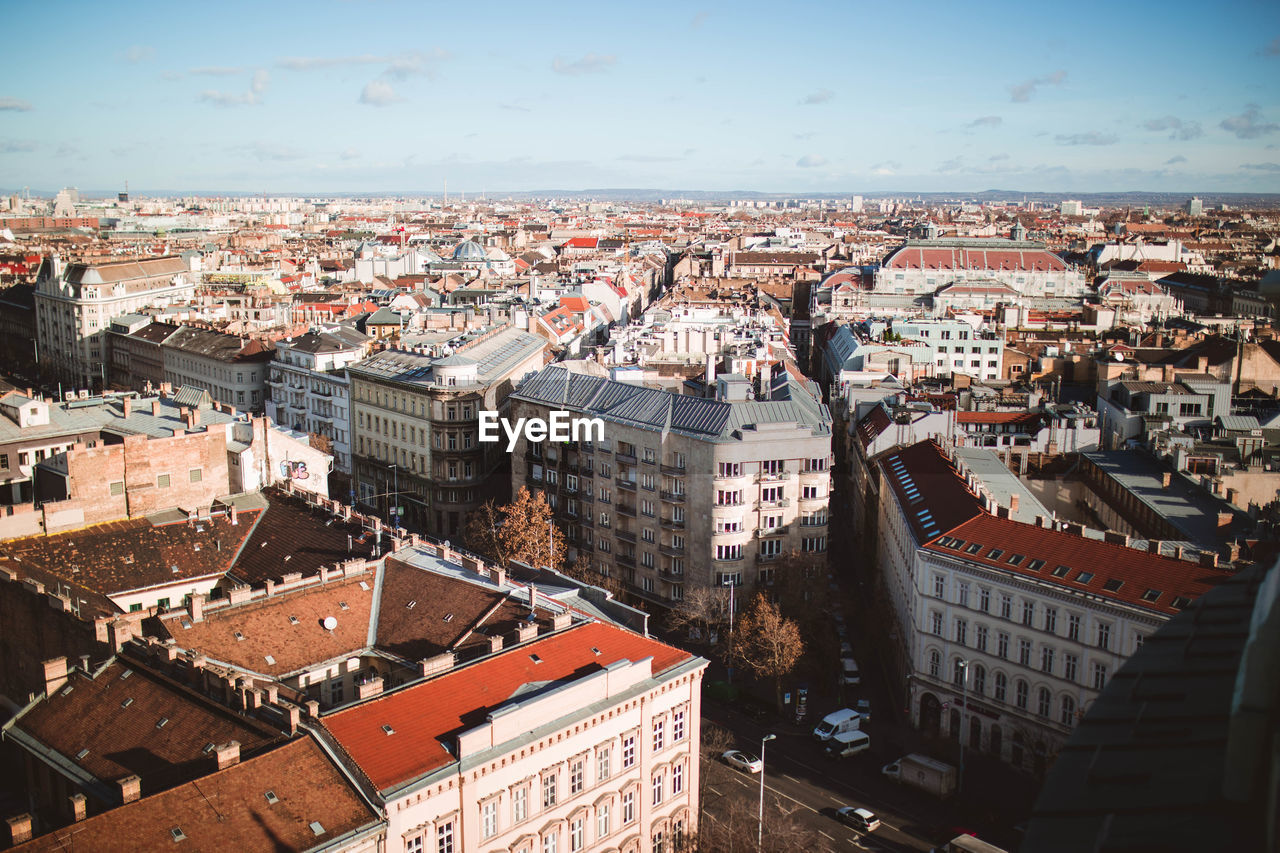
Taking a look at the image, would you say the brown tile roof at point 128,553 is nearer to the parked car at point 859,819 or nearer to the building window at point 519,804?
the building window at point 519,804

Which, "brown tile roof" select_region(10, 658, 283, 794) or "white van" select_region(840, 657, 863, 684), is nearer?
"brown tile roof" select_region(10, 658, 283, 794)

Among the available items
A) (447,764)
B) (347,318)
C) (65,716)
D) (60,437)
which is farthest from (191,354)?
(447,764)

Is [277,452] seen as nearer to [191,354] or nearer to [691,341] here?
[691,341]

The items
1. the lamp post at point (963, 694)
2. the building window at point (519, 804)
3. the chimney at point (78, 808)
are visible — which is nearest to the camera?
the chimney at point (78, 808)

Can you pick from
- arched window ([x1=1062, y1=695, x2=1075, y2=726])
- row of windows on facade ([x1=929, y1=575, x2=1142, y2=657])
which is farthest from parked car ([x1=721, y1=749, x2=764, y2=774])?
arched window ([x1=1062, y1=695, x2=1075, y2=726])

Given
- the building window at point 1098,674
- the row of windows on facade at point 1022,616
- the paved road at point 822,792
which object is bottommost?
the paved road at point 822,792

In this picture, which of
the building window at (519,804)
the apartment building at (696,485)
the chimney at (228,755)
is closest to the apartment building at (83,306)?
the apartment building at (696,485)

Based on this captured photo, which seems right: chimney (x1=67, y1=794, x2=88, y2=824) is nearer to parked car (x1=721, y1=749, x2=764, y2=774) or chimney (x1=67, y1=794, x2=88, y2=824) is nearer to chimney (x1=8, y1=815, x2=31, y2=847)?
chimney (x1=8, y1=815, x2=31, y2=847)

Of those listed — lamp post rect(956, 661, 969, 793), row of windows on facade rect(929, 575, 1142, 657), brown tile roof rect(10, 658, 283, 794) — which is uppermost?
brown tile roof rect(10, 658, 283, 794)
